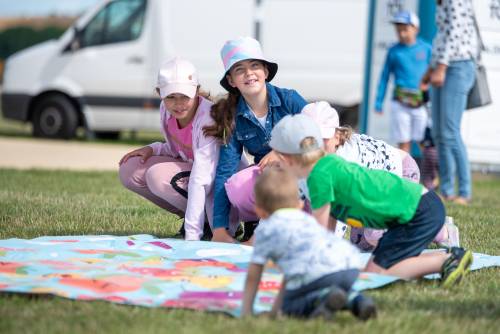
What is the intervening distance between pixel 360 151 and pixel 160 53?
10486 millimetres

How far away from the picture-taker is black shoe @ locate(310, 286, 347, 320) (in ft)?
13.0

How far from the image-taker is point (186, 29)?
619 inches

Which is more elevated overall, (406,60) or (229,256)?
(406,60)

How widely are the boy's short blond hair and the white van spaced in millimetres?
11683

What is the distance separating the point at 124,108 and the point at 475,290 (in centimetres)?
1170

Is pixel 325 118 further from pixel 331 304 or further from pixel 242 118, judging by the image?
pixel 331 304

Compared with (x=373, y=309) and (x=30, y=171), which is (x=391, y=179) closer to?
(x=373, y=309)

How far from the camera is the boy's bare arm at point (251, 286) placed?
4.05m

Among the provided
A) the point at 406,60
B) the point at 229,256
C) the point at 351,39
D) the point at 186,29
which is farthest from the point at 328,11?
the point at 229,256

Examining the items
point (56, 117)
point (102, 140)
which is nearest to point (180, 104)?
point (56, 117)

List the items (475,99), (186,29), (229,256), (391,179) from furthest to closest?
(186,29) → (475,99) → (229,256) → (391,179)

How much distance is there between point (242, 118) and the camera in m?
5.94

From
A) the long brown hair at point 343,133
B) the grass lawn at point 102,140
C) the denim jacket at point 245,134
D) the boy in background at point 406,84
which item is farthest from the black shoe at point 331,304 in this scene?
the grass lawn at point 102,140

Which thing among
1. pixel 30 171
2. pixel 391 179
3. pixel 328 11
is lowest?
pixel 30 171
